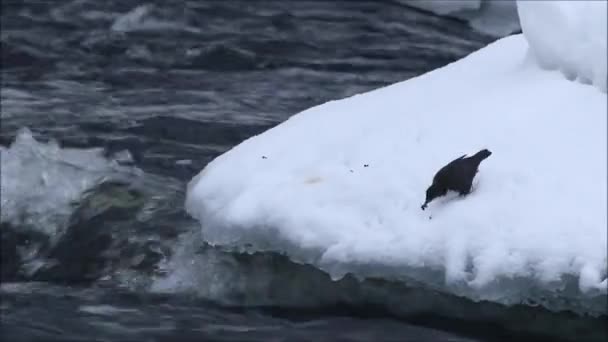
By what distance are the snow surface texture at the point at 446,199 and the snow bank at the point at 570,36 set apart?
57 mm

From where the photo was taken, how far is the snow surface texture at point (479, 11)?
34.6ft

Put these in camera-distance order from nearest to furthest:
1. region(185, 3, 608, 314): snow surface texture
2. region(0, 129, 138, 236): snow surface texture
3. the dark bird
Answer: region(185, 3, 608, 314): snow surface texture → the dark bird → region(0, 129, 138, 236): snow surface texture

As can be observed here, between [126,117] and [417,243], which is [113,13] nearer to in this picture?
[126,117]

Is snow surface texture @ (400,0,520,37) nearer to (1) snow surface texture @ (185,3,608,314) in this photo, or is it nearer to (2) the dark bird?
(1) snow surface texture @ (185,3,608,314)

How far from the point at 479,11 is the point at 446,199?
21.6 feet

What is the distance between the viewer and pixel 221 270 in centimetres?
502

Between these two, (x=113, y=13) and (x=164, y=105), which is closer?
(x=164, y=105)

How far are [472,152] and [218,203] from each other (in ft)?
3.74

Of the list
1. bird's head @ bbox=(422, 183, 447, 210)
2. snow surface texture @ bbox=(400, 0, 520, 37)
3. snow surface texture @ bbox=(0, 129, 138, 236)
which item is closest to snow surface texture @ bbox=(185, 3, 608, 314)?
bird's head @ bbox=(422, 183, 447, 210)

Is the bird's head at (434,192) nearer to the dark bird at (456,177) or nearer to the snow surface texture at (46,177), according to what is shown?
the dark bird at (456,177)

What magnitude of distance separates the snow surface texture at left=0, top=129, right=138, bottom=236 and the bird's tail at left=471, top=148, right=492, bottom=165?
7.33 ft

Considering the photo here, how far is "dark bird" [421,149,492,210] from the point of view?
14.4 feet

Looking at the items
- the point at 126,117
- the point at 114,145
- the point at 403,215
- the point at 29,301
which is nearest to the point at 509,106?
the point at 403,215

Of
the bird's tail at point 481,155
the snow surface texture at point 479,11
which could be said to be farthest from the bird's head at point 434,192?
the snow surface texture at point 479,11
